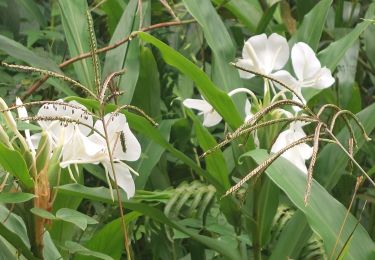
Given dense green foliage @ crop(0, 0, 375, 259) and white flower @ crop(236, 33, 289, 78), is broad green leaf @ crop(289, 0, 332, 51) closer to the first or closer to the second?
dense green foliage @ crop(0, 0, 375, 259)

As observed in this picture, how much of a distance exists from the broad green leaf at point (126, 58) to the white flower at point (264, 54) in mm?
238

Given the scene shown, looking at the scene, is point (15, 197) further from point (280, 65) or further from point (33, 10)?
point (33, 10)

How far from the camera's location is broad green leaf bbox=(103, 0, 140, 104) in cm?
134

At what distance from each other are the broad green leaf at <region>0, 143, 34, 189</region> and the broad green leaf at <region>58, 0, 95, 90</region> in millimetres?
489

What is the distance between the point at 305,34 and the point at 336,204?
1.61ft

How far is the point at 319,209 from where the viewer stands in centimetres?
98

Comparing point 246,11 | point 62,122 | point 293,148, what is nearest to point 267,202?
point 293,148

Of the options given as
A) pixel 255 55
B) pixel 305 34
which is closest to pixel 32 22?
pixel 305 34

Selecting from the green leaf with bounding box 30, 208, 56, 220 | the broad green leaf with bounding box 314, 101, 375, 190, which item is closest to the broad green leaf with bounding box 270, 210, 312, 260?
the broad green leaf with bounding box 314, 101, 375, 190

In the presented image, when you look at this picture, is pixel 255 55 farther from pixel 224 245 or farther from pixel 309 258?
pixel 309 258

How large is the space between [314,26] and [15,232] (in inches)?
27.9

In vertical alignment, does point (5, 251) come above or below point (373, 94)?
above

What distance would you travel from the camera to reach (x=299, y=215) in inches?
45.7

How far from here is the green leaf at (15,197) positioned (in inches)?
32.7
